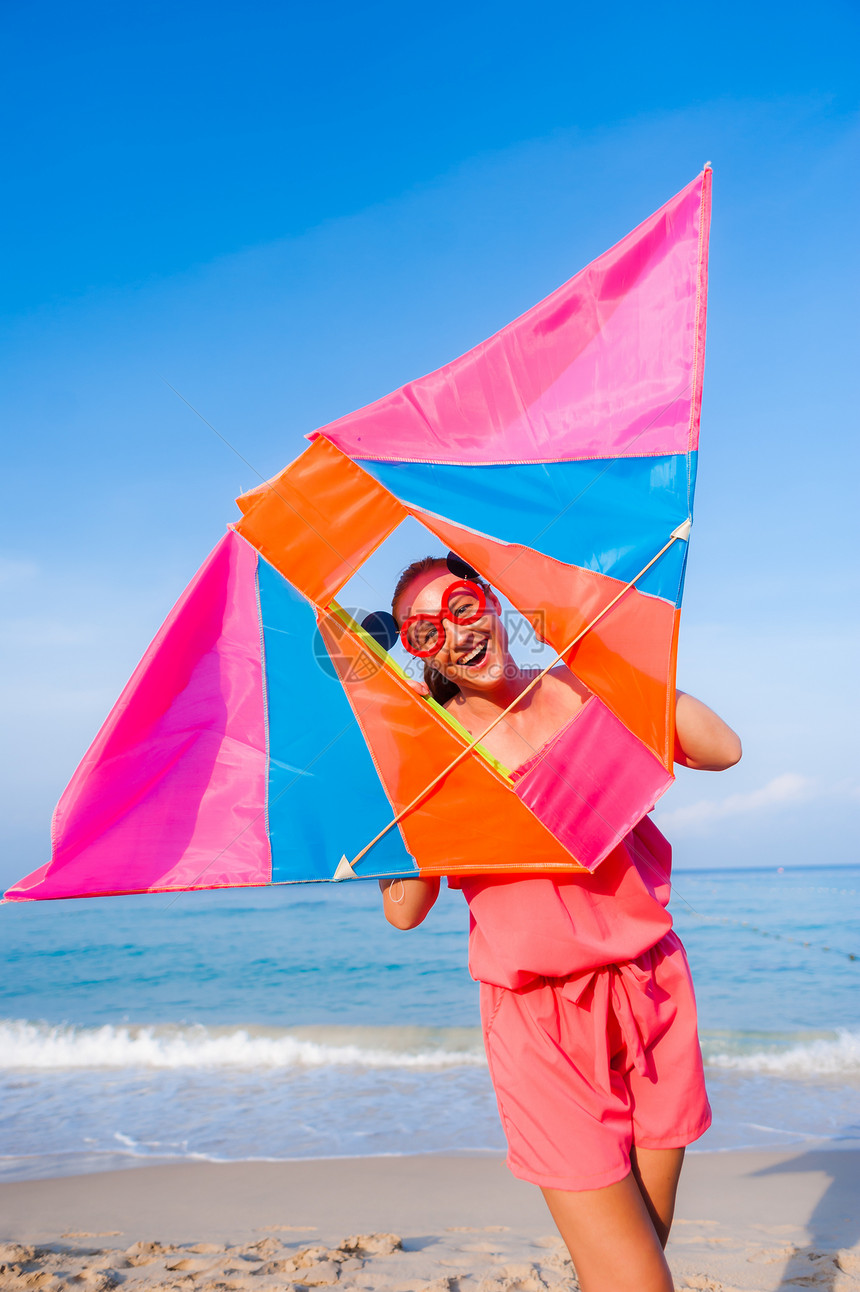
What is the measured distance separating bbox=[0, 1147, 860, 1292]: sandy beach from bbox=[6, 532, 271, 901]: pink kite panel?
2.63m

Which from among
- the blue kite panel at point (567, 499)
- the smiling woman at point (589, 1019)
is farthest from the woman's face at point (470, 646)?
the blue kite panel at point (567, 499)

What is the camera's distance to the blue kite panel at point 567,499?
1798 millimetres

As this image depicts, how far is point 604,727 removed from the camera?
174 centimetres

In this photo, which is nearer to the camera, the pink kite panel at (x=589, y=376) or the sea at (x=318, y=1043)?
the pink kite panel at (x=589, y=376)

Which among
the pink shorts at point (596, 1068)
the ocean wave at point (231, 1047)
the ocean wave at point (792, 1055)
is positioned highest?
the pink shorts at point (596, 1068)

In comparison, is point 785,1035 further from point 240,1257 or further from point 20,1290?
point 20,1290

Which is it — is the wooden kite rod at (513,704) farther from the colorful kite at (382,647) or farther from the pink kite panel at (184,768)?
the pink kite panel at (184,768)

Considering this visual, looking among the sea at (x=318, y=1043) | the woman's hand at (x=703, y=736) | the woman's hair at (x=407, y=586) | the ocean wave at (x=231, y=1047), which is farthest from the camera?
the ocean wave at (x=231, y=1047)

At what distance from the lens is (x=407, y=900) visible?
1846 millimetres

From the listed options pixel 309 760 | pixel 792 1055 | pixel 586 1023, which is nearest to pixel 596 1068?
pixel 586 1023

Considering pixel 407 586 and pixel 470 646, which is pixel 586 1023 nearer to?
pixel 470 646

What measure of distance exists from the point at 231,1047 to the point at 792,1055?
556cm

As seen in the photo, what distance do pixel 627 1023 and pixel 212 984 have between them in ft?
38.8

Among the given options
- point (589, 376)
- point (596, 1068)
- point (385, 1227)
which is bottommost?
point (385, 1227)
